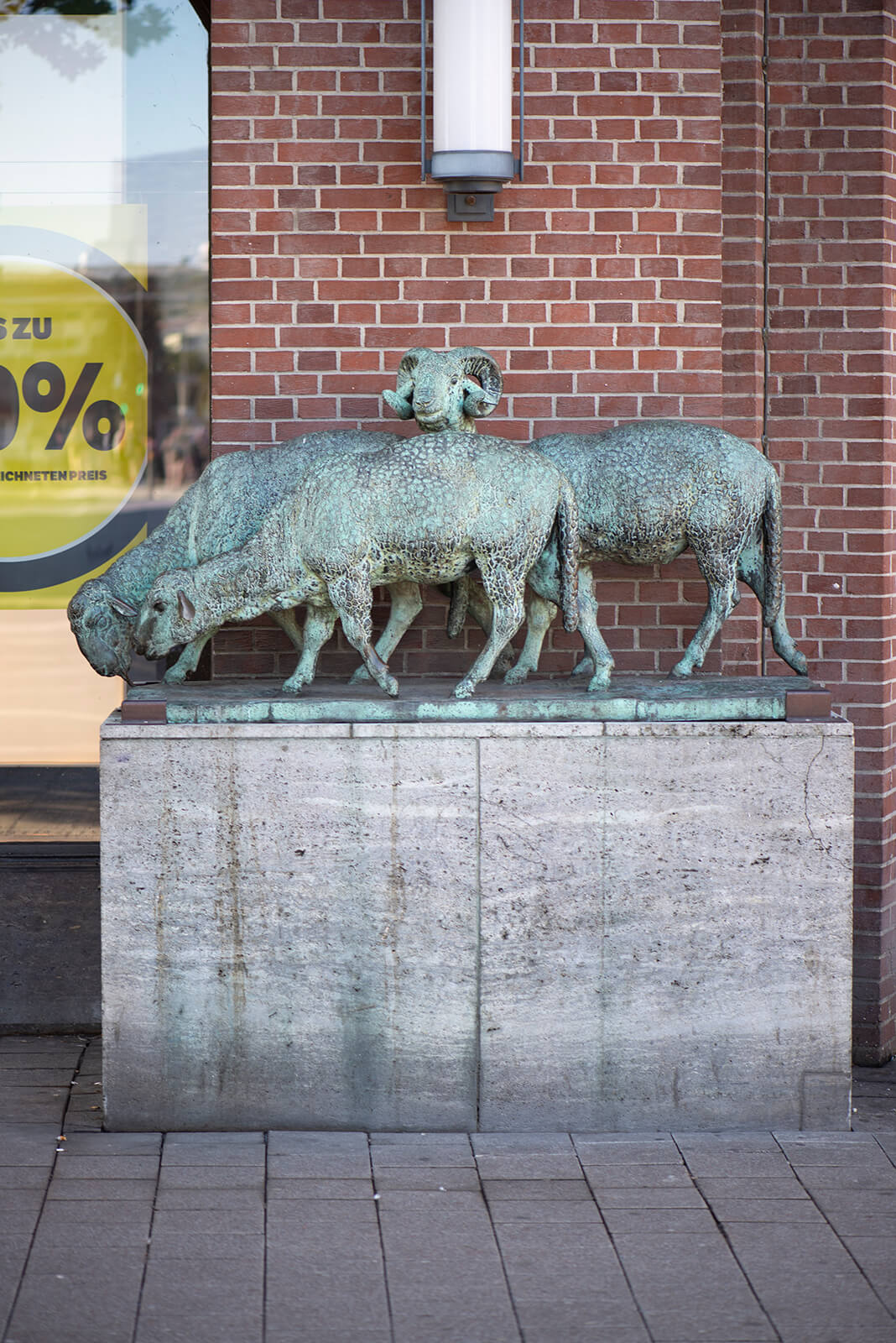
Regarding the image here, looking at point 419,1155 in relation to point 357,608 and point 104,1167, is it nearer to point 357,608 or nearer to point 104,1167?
point 104,1167

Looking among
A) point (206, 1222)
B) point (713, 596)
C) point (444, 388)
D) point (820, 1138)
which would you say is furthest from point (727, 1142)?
point (444, 388)

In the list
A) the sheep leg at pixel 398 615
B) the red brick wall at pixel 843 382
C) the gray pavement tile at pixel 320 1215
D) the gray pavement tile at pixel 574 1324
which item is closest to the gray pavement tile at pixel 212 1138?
the gray pavement tile at pixel 320 1215

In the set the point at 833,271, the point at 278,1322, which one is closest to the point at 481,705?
the point at 278,1322

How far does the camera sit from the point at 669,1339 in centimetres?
333

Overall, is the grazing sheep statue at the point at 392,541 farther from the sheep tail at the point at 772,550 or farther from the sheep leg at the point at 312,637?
the sheep tail at the point at 772,550

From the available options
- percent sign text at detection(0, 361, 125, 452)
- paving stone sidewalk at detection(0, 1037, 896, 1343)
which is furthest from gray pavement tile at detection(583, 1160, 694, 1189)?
percent sign text at detection(0, 361, 125, 452)

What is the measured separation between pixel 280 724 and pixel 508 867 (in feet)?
2.42

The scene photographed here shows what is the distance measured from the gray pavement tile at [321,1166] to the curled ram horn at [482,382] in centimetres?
210

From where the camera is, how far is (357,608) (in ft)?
14.4

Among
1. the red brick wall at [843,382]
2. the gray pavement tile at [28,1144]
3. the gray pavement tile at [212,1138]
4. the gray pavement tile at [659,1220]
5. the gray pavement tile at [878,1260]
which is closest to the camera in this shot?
the gray pavement tile at [878,1260]

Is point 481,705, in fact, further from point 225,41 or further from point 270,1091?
point 225,41

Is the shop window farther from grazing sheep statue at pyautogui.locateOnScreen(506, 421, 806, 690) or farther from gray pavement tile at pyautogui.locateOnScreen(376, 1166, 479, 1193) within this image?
gray pavement tile at pyautogui.locateOnScreen(376, 1166, 479, 1193)

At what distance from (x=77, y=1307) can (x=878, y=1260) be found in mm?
1830

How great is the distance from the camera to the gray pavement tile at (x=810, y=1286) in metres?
3.38
